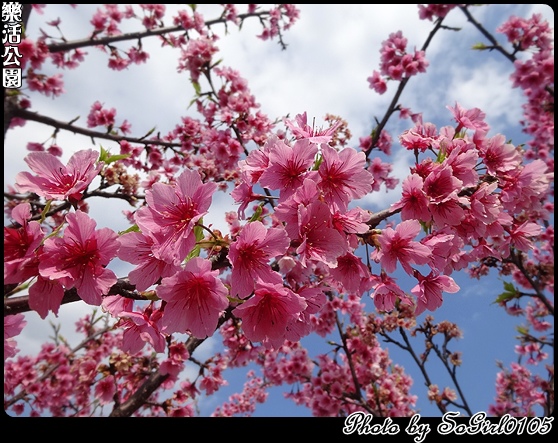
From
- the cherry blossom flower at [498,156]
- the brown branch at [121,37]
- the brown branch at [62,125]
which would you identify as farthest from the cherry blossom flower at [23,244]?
the brown branch at [121,37]

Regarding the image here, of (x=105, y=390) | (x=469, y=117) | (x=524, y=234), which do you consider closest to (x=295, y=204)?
(x=469, y=117)

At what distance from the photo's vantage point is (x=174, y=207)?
56.6 inches

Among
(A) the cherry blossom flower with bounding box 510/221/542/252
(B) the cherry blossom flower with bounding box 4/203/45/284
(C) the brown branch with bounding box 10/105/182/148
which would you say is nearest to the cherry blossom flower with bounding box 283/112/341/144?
(B) the cherry blossom flower with bounding box 4/203/45/284

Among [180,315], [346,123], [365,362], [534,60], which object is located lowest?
[180,315]

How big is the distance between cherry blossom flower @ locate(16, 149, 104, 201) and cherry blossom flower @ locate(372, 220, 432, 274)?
1252 millimetres

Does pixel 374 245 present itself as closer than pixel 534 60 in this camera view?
Yes

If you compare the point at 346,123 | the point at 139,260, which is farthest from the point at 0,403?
the point at 346,123

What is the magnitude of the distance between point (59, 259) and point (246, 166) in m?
0.82

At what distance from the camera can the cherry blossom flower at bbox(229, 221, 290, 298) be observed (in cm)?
131

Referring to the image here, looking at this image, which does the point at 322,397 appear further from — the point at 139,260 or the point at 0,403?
the point at 139,260

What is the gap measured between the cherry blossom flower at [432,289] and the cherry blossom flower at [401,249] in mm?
155

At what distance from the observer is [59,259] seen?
128cm

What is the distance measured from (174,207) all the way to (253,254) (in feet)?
1.24

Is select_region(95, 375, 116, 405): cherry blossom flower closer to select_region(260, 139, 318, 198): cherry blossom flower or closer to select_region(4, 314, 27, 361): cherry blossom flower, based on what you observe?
select_region(4, 314, 27, 361): cherry blossom flower
